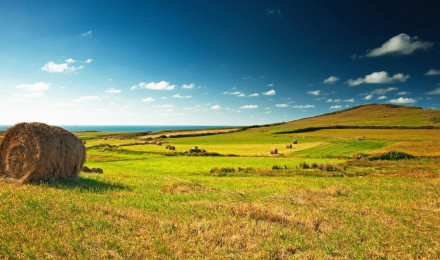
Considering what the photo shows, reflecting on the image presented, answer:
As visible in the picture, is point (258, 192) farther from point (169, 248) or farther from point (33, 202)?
point (33, 202)

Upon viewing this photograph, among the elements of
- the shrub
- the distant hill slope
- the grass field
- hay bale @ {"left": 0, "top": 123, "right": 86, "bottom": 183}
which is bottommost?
the shrub

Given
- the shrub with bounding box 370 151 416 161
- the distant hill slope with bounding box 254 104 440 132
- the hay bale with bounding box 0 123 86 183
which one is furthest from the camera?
the distant hill slope with bounding box 254 104 440 132

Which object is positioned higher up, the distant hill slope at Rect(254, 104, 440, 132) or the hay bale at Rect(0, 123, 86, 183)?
the distant hill slope at Rect(254, 104, 440, 132)

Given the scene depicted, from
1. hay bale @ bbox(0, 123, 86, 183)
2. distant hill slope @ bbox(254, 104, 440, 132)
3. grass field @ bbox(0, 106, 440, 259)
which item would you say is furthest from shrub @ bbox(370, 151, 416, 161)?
distant hill slope @ bbox(254, 104, 440, 132)

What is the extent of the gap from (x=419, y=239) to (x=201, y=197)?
832 centimetres

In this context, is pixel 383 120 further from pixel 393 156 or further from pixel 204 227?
pixel 204 227

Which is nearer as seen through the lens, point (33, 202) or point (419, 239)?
point (419, 239)

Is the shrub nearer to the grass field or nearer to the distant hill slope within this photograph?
the grass field

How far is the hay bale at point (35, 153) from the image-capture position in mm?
14477

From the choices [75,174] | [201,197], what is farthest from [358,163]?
[75,174]

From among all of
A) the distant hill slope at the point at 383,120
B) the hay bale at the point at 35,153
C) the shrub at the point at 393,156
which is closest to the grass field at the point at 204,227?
the hay bale at the point at 35,153

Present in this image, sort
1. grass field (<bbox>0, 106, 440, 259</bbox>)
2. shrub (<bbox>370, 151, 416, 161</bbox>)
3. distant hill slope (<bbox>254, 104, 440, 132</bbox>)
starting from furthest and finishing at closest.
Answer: distant hill slope (<bbox>254, 104, 440, 132</bbox>), shrub (<bbox>370, 151, 416, 161</bbox>), grass field (<bbox>0, 106, 440, 259</bbox>)

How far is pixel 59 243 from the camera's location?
6.50 m

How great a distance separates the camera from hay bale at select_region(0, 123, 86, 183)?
1448cm
